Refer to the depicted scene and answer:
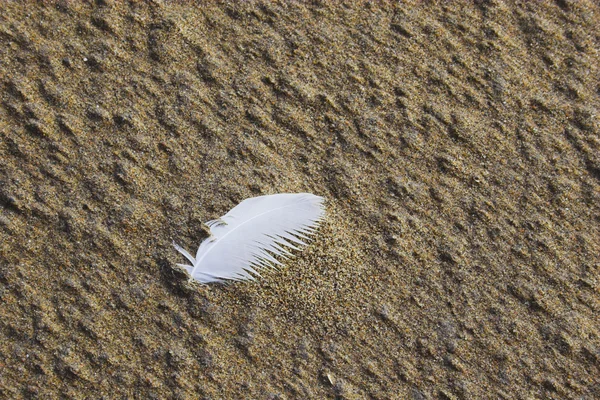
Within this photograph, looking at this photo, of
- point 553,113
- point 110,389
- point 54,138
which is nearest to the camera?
point 110,389

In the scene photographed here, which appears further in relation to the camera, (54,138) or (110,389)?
(54,138)

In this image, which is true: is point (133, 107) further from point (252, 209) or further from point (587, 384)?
point (587, 384)

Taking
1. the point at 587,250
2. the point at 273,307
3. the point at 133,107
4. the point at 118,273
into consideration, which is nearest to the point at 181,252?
the point at 118,273

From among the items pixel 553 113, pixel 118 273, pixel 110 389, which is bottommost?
pixel 110 389

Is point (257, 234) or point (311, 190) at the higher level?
point (311, 190)
